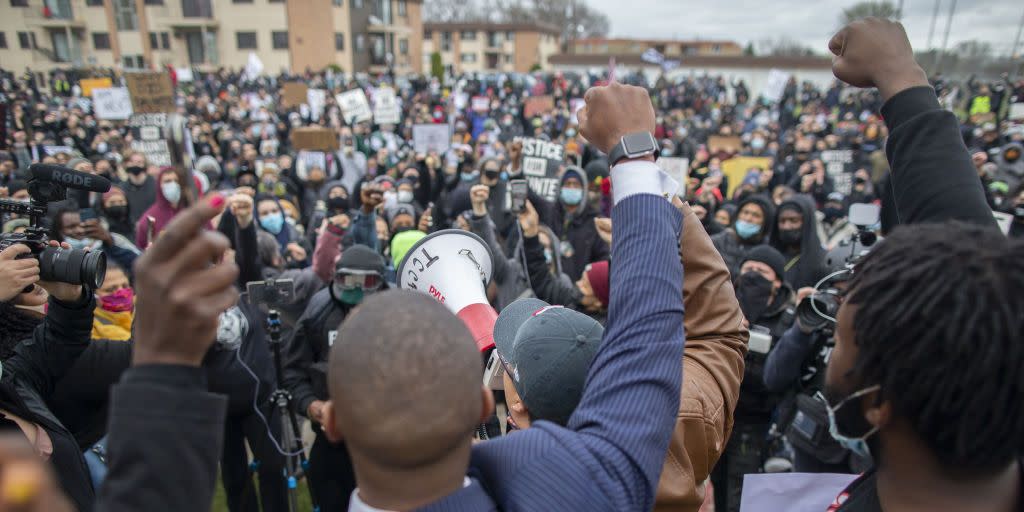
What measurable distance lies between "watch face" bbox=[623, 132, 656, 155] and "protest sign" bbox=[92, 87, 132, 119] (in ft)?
42.5

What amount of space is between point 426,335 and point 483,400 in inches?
7.8

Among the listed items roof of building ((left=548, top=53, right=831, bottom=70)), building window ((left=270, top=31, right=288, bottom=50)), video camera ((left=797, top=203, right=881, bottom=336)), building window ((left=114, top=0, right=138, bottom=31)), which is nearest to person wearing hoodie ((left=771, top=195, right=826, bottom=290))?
video camera ((left=797, top=203, right=881, bottom=336))

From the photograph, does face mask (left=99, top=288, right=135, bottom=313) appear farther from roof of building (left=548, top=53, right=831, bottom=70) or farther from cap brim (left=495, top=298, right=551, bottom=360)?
roof of building (left=548, top=53, right=831, bottom=70)

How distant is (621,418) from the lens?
0.99 metres

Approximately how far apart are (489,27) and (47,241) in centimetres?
5414

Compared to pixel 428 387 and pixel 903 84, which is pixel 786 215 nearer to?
pixel 903 84

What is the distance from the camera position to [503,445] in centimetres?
102

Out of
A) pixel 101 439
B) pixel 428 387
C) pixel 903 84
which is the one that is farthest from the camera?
pixel 101 439

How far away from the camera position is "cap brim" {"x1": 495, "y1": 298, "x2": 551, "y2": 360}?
1.69 m

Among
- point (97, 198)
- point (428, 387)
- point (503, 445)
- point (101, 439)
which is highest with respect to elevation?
point (428, 387)

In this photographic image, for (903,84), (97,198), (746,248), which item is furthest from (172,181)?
(903,84)

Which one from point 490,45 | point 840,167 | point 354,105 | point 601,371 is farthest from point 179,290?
point 490,45

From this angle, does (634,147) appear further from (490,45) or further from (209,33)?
(490,45)

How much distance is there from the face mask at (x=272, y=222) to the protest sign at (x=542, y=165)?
9.49ft
